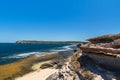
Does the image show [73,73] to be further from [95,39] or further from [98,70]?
[95,39]

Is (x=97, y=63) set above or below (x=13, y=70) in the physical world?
Answer: above

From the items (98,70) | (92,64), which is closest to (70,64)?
(92,64)

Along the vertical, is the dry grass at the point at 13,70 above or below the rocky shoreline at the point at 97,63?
below

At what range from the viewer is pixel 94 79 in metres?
12.6

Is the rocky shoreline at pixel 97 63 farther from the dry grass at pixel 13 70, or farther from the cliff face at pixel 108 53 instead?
the dry grass at pixel 13 70

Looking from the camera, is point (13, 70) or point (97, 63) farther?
point (13, 70)

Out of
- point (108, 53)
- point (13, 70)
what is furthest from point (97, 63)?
point (13, 70)

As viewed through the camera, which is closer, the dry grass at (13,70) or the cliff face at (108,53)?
the cliff face at (108,53)

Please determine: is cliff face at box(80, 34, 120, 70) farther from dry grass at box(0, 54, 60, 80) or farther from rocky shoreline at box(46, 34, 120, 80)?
dry grass at box(0, 54, 60, 80)

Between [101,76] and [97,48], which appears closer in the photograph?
[101,76]

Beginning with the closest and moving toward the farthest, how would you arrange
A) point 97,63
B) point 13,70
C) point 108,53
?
point 108,53 < point 97,63 < point 13,70

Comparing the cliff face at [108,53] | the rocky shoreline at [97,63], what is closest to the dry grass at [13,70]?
the rocky shoreline at [97,63]

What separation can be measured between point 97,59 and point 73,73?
1.91 meters

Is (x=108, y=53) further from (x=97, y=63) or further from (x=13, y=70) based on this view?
(x=13, y=70)
